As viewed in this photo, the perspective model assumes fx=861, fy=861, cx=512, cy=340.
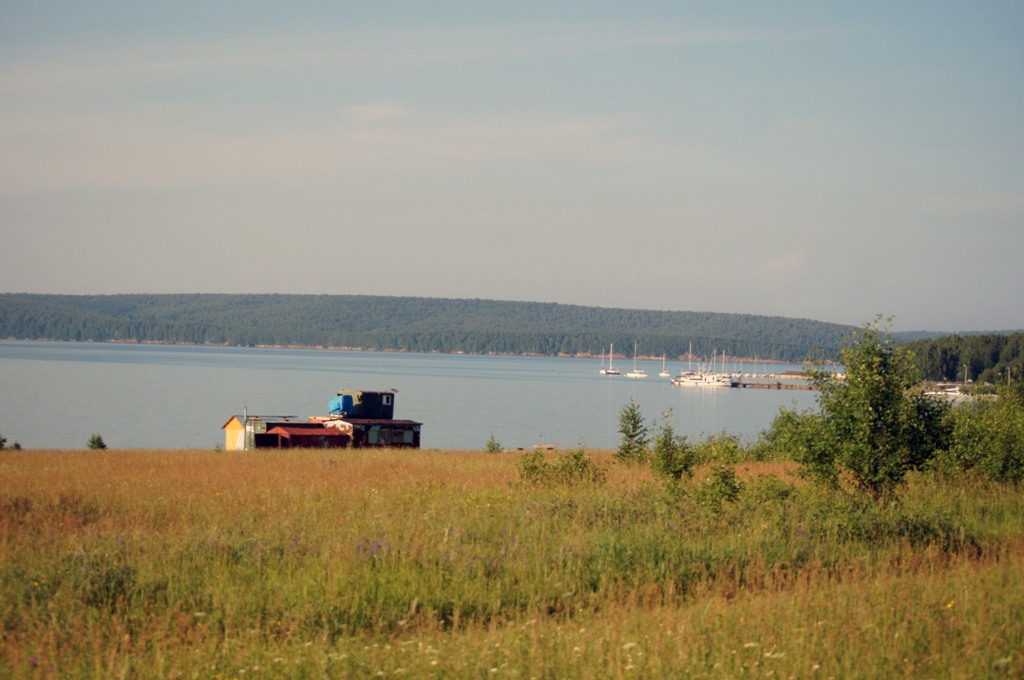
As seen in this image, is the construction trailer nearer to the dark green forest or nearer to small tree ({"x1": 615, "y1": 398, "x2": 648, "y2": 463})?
small tree ({"x1": 615, "y1": 398, "x2": 648, "y2": 463})

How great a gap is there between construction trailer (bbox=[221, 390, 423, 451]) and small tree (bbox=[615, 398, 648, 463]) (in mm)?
14972

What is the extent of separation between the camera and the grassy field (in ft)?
22.1

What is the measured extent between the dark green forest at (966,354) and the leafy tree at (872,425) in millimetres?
142148

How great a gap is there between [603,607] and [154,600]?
4324mm

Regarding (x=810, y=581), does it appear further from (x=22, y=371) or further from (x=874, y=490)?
(x=22, y=371)

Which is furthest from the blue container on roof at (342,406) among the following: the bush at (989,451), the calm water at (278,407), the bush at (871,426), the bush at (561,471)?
the bush at (871,426)

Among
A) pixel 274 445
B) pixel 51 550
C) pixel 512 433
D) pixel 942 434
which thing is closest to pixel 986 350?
pixel 512 433

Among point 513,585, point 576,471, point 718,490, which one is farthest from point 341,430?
point 513,585

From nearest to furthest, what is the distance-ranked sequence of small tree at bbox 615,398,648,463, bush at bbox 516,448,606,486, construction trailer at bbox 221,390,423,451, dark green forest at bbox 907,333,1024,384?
bush at bbox 516,448,606,486, small tree at bbox 615,398,648,463, construction trailer at bbox 221,390,423,451, dark green forest at bbox 907,333,1024,384

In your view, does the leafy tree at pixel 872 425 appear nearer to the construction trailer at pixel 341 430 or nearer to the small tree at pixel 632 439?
the small tree at pixel 632 439

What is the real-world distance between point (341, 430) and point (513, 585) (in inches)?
1335

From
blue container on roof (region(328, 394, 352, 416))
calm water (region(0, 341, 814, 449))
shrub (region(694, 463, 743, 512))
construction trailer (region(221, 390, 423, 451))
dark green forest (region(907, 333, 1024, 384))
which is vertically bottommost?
calm water (region(0, 341, 814, 449))

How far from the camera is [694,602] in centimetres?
888

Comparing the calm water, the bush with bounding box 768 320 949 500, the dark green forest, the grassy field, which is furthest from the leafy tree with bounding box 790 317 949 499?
the dark green forest
